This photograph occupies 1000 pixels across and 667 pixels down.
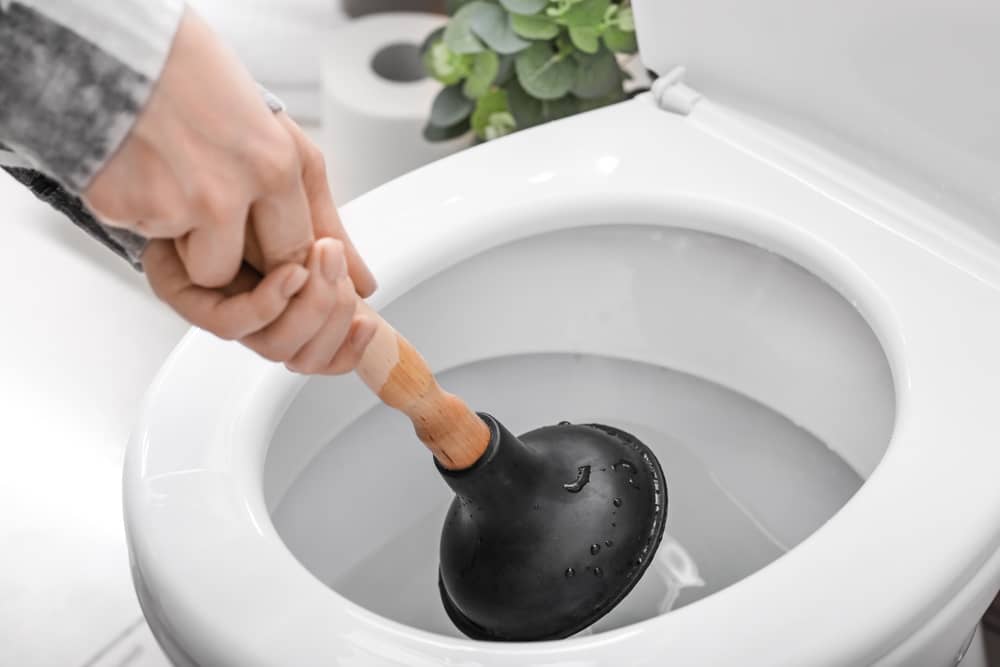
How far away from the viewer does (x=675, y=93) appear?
87 cm

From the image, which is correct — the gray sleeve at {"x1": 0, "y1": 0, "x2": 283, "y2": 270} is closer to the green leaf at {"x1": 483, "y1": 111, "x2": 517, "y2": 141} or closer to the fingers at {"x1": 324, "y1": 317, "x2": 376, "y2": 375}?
the fingers at {"x1": 324, "y1": 317, "x2": 376, "y2": 375}

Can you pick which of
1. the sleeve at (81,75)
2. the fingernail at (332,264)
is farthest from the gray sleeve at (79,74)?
the fingernail at (332,264)

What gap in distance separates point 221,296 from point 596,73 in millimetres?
723

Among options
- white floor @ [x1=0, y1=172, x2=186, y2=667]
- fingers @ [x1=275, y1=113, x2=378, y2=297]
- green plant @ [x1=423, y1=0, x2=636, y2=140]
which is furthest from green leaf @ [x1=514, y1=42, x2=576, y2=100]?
fingers @ [x1=275, y1=113, x2=378, y2=297]

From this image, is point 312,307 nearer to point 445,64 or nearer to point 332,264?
point 332,264

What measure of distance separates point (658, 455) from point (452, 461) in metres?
0.28

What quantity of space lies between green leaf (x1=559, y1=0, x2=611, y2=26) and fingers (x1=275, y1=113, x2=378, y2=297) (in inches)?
23.2

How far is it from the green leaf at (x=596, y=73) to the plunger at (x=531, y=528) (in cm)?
49

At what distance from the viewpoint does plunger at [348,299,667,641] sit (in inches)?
26.4

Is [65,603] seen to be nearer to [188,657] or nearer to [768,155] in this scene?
[188,657]

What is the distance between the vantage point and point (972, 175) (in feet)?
2.47

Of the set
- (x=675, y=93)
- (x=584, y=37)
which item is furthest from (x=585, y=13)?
(x=675, y=93)

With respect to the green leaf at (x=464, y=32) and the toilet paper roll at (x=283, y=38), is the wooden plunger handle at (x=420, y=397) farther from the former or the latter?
the toilet paper roll at (x=283, y=38)

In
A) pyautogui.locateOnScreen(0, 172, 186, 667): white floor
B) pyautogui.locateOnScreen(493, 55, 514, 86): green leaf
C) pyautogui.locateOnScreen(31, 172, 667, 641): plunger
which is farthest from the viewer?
pyautogui.locateOnScreen(493, 55, 514, 86): green leaf
